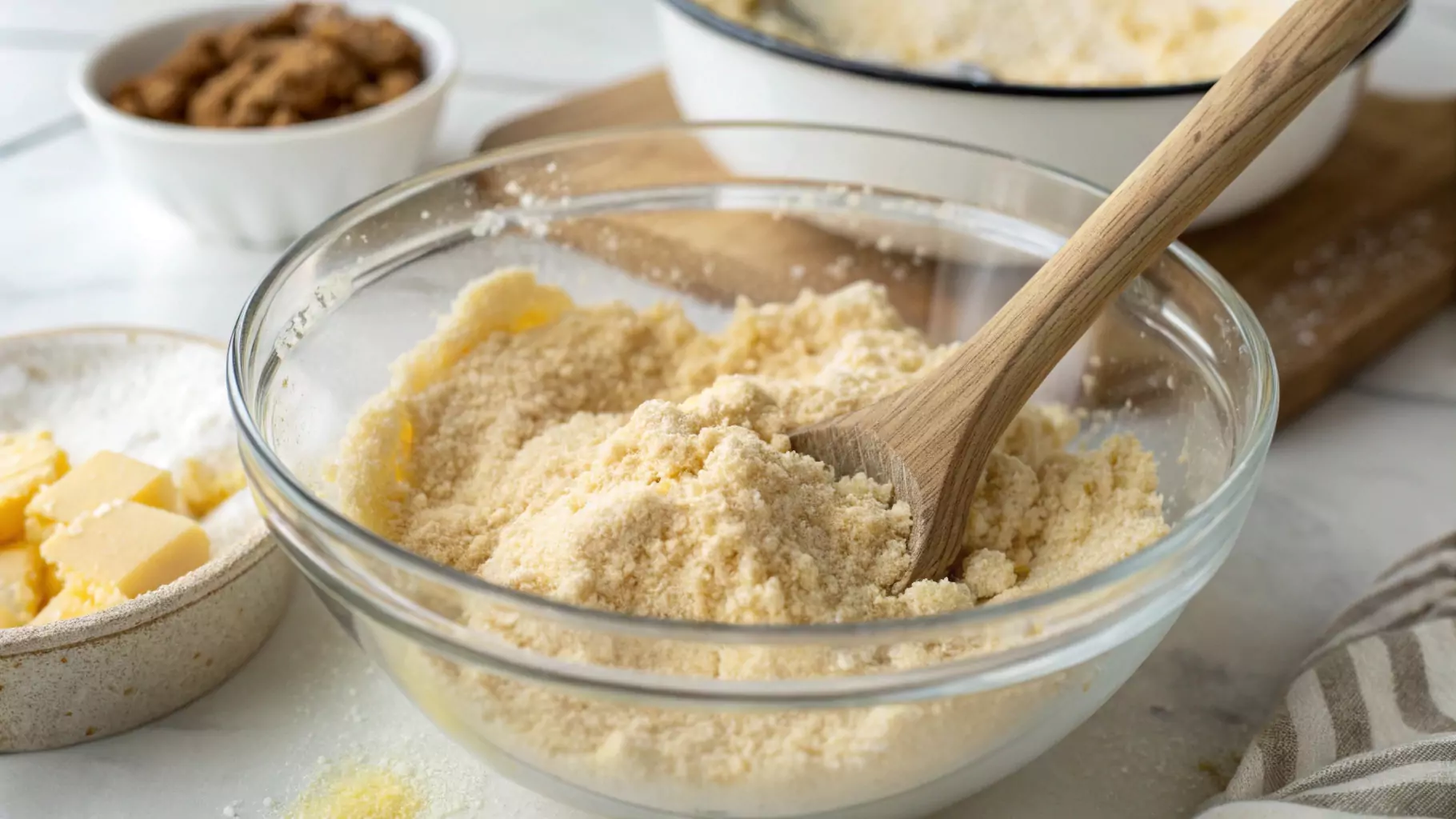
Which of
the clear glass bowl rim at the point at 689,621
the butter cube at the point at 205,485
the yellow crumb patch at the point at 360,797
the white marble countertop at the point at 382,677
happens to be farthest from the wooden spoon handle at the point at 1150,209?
the butter cube at the point at 205,485

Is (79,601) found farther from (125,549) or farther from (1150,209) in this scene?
(1150,209)

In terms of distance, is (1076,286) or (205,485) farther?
(205,485)

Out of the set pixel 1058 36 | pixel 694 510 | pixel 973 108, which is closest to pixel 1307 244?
pixel 1058 36

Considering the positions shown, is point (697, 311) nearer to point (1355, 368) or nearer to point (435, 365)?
point (435, 365)

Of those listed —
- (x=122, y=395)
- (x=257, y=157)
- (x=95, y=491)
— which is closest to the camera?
(x=95, y=491)

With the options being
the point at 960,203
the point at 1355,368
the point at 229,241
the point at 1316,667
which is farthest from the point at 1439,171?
the point at 229,241

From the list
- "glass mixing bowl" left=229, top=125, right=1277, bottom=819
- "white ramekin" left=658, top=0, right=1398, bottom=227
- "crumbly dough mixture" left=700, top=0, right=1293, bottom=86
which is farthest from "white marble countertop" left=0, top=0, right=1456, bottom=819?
"crumbly dough mixture" left=700, top=0, right=1293, bottom=86

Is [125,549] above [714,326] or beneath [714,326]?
beneath
